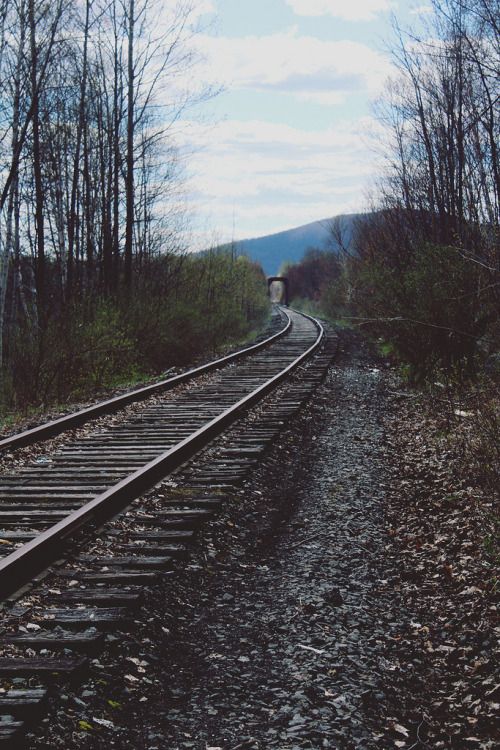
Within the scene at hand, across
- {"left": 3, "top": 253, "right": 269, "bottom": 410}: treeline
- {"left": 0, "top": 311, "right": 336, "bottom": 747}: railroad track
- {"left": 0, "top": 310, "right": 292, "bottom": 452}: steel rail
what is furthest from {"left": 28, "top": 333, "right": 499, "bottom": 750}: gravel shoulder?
{"left": 3, "top": 253, "right": 269, "bottom": 410}: treeline

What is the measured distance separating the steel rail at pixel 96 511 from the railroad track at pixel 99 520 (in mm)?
11

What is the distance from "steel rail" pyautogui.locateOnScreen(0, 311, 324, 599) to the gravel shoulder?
859 millimetres

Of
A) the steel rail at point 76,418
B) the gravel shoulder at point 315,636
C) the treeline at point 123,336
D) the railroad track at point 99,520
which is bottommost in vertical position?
the gravel shoulder at point 315,636

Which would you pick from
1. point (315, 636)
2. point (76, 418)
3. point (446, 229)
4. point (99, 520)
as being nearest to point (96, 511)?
point (99, 520)

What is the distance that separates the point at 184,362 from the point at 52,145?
8.24 metres

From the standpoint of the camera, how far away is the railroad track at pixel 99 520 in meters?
3.95

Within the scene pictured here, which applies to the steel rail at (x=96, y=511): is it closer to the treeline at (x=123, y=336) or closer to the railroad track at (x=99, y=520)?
the railroad track at (x=99, y=520)

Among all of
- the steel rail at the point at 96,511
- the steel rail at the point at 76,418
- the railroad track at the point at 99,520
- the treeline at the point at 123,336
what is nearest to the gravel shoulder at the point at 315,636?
the railroad track at the point at 99,520

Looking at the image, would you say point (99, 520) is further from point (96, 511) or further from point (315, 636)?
point (315, 636)

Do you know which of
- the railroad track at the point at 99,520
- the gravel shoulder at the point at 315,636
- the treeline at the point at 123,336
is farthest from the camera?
the treeline at the point at 123,336

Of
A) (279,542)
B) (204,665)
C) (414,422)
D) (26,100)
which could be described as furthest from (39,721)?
(26,100)

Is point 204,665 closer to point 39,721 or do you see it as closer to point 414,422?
point 39,721

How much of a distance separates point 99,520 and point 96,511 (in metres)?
0.08

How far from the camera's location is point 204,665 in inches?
160
